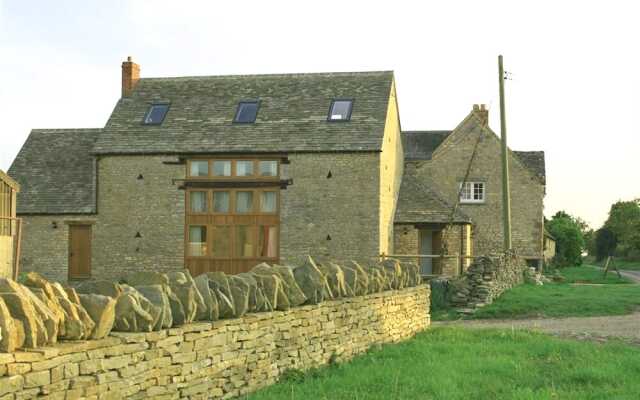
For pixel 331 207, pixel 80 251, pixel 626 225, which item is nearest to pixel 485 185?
pixel 331 207

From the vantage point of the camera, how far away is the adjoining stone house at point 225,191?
30.6 metres

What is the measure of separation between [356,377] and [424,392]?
1.12m

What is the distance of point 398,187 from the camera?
35844mm

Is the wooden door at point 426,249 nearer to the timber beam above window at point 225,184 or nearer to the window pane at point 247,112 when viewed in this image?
the timber beam above window at point 225,184

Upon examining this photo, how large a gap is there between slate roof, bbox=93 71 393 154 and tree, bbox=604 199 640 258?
50.0 meters

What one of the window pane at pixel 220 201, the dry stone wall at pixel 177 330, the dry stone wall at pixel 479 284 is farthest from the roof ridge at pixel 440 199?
the dry stone wall at pixel 177 330

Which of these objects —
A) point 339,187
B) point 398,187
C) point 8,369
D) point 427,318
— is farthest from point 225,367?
point 398,187

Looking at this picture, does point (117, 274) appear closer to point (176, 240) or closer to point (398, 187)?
point (176, 240)

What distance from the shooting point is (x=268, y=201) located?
31438 mm

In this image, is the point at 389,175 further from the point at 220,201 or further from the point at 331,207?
the point at 220,201

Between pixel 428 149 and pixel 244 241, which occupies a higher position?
pixel 428 149

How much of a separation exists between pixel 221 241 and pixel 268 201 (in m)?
2.43

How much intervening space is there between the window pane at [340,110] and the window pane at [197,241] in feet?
22.0

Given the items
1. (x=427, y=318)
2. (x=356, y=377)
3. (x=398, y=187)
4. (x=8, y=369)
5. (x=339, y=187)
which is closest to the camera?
(x=8, y=369)
